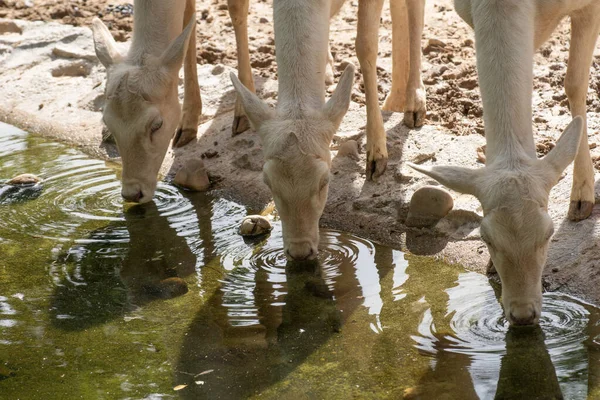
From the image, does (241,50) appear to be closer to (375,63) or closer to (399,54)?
Result: (399,54)

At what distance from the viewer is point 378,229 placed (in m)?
6.76

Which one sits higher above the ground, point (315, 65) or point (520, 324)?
point (315, 65)

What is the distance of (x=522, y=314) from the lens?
5.07 meters

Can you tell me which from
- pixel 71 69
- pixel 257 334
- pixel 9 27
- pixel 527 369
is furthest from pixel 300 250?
pixel 9 27

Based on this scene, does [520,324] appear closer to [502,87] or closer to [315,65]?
[502,87]

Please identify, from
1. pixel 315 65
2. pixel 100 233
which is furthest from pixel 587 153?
pixel 100 233

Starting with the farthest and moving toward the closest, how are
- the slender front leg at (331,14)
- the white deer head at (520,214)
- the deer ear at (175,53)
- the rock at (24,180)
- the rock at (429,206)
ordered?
the rock at (24,180) < the deer ear at (175,53) < the slender front leg at (331,14) < the rock at (429,206) < the white deer head at (520,214)

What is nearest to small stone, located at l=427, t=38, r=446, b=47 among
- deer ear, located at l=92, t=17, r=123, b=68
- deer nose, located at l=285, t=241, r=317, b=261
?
deer ear, located at l=92, t=17, r=123, b=68

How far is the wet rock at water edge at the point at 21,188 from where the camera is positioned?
25.7 ft

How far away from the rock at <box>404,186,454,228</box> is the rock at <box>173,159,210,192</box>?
1890mm

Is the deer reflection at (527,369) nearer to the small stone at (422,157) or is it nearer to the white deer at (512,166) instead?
the white deer at (512,166)

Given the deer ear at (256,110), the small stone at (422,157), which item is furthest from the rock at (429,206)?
the deer ear at (256,110)

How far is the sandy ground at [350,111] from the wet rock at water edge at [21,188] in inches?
33.0

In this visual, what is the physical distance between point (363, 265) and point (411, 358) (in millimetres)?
1311
